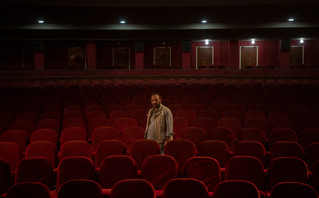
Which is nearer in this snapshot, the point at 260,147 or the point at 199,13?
the point at 260,147

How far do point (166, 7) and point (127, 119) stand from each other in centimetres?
898

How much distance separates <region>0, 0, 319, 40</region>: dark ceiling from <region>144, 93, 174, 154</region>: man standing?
978cm

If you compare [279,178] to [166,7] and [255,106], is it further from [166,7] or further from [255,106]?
[166,7]

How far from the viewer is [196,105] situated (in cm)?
1091

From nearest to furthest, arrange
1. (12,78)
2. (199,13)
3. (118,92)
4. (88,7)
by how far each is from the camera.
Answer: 1. (118,92)
2. (88,7)
3. (199,13)
4. (12,78)

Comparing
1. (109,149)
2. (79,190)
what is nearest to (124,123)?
(109,149)

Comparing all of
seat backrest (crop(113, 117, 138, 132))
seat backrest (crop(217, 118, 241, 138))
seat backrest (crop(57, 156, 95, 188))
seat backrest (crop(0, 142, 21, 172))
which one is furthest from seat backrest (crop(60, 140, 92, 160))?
seat backrest (crop(217, 118, 241, 138))

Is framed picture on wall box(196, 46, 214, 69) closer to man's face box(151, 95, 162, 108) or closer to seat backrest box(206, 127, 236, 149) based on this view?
seat backrest box(206, 127, 236, 149)

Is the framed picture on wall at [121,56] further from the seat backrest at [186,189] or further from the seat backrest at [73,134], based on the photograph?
the seat backrest at [186,189]

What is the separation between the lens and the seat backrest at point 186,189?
4.19 metres

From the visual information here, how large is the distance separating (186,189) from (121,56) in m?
26.5

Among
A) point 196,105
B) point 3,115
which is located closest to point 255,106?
point 196,105

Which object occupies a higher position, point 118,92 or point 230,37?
point 230,37

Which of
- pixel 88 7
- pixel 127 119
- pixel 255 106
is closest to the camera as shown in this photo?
pixel 127 119
